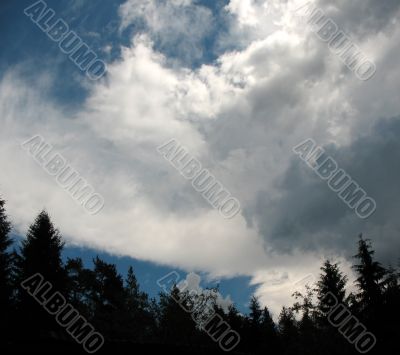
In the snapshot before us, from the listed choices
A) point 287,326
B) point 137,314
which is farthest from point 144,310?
point 287,326

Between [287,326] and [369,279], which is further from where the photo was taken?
[287,326]

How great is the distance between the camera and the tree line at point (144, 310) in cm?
1784

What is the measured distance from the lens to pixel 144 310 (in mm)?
58594

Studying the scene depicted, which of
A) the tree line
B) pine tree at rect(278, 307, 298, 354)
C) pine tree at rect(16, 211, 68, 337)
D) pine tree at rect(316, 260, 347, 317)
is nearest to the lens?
the tree line

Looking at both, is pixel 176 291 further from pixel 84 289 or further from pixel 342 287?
pixel 342 287

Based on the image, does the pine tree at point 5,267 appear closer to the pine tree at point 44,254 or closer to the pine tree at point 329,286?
Answer: the pine tree at point 44,254

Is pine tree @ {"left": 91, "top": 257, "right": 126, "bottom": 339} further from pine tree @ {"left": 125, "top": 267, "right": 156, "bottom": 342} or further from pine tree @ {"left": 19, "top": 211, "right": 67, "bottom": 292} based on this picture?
pine tree @ {"left": 19, "top": 211, "right": 67, "bottom": 292}

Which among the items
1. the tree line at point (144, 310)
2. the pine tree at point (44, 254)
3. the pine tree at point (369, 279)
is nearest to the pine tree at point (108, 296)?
the tree line at point (144, 310)

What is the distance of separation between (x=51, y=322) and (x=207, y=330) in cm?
2735

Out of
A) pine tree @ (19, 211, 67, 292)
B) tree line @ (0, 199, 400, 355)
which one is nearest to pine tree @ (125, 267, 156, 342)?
tree line @ (0, 199, 400, 355)

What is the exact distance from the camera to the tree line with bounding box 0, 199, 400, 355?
17.8 meters

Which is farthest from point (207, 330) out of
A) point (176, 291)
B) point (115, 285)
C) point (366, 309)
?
point (366, 309)

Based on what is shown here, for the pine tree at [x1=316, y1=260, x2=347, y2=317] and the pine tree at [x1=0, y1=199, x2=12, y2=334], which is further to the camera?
the pine tree at [x1=316, y1=260, x2=347, y2=317]

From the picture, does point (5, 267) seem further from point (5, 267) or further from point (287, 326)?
point (287, 326)
